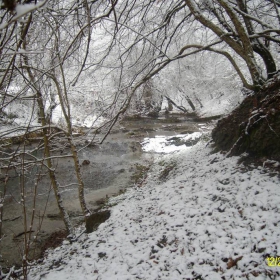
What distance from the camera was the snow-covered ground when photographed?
2760 millimetres

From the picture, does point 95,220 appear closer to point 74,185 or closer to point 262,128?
point 262,128

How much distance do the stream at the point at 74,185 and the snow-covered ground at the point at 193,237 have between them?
1.13m

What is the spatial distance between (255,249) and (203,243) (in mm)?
694

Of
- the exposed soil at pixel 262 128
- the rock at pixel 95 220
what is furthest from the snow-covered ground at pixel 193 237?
the exposed soil at pixel 262 128

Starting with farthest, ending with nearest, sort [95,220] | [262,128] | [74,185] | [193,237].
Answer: [74,185] → [95,220] → [262,128] → [193,237]

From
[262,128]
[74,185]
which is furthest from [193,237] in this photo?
[74,185]

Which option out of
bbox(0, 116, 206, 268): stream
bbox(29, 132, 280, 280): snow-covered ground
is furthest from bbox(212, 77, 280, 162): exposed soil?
bbox(0, 116, 206, 268): stream

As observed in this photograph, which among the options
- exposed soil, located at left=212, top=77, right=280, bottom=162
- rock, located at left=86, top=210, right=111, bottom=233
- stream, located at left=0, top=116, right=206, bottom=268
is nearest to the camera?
exposed soil, located at left=212, top=77, right=280, bottom=162

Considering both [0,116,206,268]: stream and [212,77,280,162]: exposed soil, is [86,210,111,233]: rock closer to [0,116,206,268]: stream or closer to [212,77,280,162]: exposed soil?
[0,116,206,268]: stream

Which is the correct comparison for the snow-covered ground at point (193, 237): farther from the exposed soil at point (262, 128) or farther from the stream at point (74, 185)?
the stream at point (74, 185)

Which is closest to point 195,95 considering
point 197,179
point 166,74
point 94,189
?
point 166,74

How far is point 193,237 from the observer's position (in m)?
3.35

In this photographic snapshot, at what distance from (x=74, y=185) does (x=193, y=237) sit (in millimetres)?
7166

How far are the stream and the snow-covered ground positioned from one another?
113 cm
